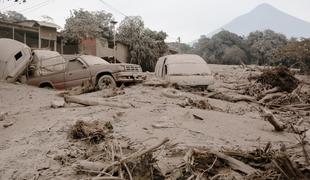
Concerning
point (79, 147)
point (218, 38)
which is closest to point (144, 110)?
point (79, 147)

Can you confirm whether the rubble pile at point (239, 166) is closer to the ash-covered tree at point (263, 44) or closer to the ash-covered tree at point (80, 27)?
the ash-covered tree at point (80, 27)

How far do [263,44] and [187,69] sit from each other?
33993 millimetres

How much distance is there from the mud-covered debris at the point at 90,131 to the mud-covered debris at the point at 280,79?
33.2 feet

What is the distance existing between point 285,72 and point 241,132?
905 cm

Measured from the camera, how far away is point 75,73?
16.9 m

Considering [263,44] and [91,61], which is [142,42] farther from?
[91,61]

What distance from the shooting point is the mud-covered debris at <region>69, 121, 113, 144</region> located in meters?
6.97

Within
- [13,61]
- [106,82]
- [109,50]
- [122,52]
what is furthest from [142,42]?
[106,82]

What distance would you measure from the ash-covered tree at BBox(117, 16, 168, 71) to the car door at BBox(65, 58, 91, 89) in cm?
2098

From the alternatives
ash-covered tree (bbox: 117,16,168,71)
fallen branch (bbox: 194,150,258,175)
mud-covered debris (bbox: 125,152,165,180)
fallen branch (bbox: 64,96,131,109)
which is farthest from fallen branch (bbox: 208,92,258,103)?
ash-covered tree (bbox: 117,16,168,71)

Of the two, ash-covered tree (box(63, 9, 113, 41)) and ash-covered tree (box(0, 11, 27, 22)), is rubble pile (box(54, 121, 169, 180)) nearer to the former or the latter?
ash-covered tree (box(63, 9, 113, 41))

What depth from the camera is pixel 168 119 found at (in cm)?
867

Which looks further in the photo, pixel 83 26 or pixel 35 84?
pixel 83 26

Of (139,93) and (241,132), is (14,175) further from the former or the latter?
(139,93)
